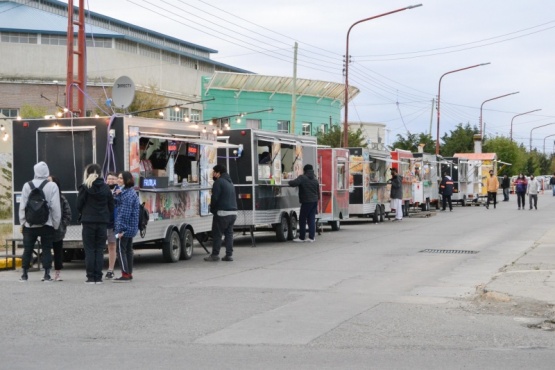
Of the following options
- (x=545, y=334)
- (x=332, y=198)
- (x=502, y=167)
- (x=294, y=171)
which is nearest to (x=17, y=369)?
(x=545, y=334)

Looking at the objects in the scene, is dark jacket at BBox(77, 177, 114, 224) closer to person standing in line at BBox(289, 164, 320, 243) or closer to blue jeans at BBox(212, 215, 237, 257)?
blue jeans at BBox(212, 215, 237, 257)

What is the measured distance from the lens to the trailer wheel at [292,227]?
2433 cm

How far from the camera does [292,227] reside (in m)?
24.5

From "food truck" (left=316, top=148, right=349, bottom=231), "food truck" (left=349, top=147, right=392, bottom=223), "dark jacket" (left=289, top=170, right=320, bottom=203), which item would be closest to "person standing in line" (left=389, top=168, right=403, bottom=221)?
"food truck" (left=349, top=147, right=392, bottom=223)

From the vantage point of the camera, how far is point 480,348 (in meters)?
8.98

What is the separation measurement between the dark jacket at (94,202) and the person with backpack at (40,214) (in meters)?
0.51

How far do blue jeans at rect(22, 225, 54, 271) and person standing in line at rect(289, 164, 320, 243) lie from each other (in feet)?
30.5

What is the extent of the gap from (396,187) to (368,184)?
2272mm

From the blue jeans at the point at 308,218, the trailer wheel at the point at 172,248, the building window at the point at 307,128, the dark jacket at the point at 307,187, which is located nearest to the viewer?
the trailer wheel at the point at 172,248

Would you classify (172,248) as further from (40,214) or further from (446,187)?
(446,187)

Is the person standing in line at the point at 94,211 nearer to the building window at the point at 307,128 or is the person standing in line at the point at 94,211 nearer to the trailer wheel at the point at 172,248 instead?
the trailer wheel at the point at 172,248

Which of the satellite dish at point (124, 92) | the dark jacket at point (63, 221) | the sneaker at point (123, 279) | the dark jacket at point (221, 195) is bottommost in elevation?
the sneaker at point (123, 279)

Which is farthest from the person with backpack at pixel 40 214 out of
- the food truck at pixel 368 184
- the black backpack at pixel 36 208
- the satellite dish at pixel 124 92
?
the food truck at pixel 368 184

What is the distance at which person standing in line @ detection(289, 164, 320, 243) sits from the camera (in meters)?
23.2
